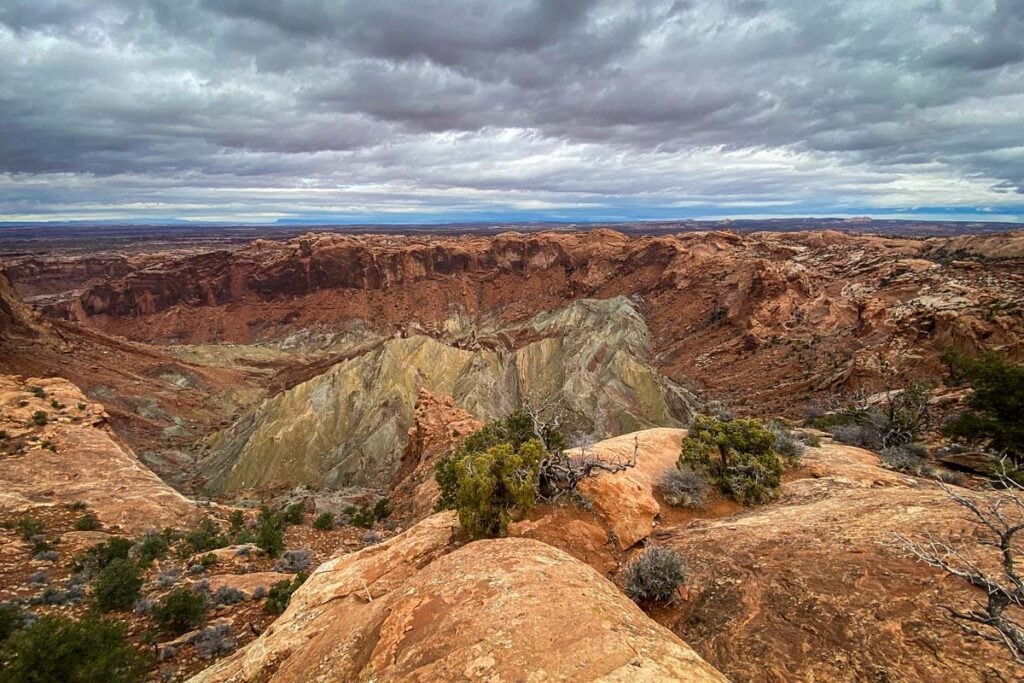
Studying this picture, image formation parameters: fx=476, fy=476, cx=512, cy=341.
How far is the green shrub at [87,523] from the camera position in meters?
17.8

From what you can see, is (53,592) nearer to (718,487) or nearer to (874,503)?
(718,487)

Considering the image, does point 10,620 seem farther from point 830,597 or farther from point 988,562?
point 988,562

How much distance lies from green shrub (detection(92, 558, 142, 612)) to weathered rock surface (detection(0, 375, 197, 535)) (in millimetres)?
6871

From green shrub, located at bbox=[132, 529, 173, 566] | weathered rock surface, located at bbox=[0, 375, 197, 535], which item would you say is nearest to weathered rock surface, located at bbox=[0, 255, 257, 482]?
weathered rock surface, located at bbox=[0, 375, 197, 535]

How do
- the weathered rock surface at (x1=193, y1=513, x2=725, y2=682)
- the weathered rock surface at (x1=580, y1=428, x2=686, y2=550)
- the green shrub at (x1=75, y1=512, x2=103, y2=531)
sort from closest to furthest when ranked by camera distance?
1. the weathered rock surface at (x1=193, y1=513, x2=725, y2=682)
2. the weathered rock surface at (x1=580, y1=428, x2=686, y2=550)
3. the green shrub at (x1=75, y1=512, x2=103, y2=531)

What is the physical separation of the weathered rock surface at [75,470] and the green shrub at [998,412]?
3216cm

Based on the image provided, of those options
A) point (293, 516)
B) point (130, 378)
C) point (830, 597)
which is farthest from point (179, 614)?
point (130, 378)

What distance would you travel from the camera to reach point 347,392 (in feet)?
181

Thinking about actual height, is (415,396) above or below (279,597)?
below

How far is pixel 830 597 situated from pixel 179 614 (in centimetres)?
1450

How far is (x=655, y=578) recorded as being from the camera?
889 centimetres

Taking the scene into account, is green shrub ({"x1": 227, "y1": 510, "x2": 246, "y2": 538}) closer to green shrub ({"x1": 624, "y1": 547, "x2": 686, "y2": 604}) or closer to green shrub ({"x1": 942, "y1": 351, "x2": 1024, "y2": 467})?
green shrub ({"x1": 624, "y1": 547, "x2": 686, "y2": 604})

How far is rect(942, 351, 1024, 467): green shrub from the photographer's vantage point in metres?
16.7

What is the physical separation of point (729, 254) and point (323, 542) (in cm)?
6613
